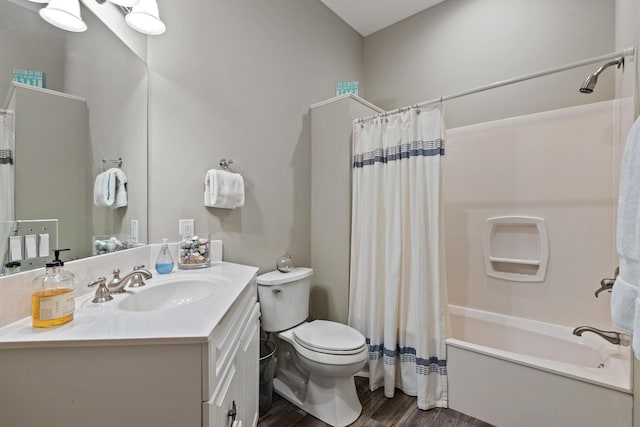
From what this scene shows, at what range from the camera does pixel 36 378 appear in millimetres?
669

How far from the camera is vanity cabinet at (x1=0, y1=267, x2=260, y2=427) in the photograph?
26.2 inches

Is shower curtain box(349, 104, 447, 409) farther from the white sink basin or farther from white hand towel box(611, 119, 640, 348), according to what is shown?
the white sink basin

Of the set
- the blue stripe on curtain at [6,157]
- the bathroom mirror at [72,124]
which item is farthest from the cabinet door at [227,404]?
the blue stripe on curtain at [6,157]

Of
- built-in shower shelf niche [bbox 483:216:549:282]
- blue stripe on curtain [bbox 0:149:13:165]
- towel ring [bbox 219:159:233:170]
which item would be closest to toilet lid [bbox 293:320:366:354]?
towel ring [bbox 219:159:233:170]

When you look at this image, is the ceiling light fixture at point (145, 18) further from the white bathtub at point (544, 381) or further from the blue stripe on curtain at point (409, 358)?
the white bathtub at point (544, 381)

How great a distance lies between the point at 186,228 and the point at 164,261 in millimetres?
246

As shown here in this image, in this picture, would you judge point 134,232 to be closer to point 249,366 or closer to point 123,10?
point 249,366

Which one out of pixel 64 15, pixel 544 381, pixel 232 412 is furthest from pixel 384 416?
pixel 64 15

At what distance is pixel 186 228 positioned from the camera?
160cm

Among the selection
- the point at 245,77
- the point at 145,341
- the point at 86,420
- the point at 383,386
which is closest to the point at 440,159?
the point at 245,77

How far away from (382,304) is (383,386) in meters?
0.57

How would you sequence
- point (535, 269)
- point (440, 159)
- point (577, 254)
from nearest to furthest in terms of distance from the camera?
point (440, 159)
point (577, 254)
point (535, 269)

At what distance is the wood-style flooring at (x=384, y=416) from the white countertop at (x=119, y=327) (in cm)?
110

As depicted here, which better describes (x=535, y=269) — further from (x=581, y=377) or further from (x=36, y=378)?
(x=36, y=378)
